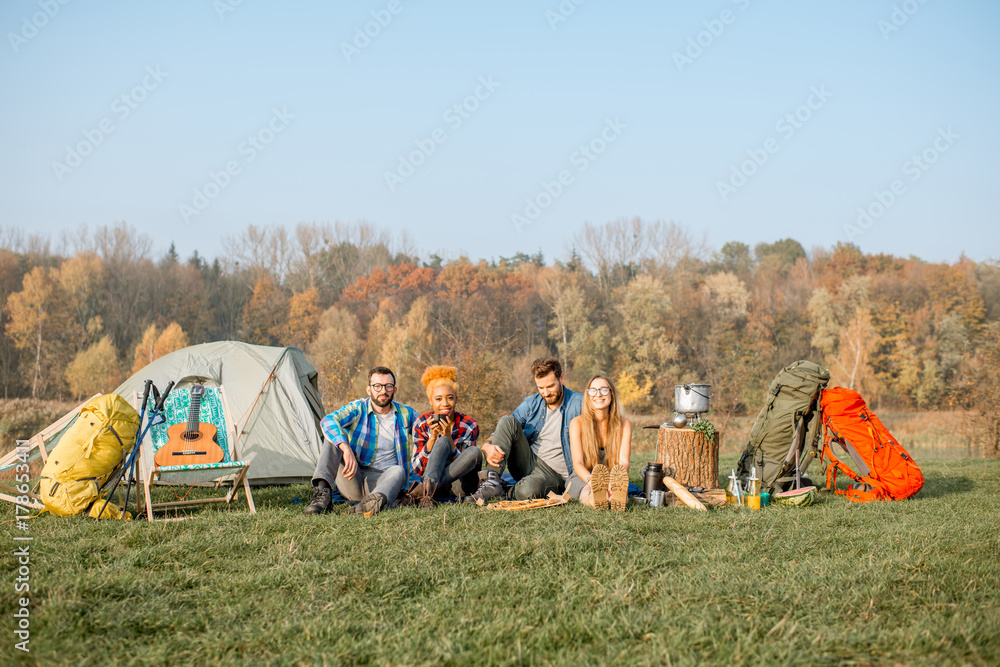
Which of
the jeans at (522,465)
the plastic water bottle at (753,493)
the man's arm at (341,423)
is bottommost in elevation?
the plastic water bottle at (753,493)

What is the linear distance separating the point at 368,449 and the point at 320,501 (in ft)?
2.06

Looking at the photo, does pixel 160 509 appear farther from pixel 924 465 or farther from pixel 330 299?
pixel 330 299

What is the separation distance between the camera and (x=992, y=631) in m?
2.75

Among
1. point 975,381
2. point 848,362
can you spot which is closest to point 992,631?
point 975,381

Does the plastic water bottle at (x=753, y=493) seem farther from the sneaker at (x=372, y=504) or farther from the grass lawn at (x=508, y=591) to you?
the sneaker at (x=372, y=504)

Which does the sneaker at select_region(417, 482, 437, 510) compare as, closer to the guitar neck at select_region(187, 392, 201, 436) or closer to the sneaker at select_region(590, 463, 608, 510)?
the sneaker at select_region(590, 463, 608, 510)

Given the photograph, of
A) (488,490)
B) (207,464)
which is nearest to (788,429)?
(488,490)

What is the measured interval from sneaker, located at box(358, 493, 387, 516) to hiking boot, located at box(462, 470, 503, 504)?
28.6 inches

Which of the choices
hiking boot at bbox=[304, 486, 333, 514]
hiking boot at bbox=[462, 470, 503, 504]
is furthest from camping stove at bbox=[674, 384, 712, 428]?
hiking boot at bbox=[304, 486, 333, 514]

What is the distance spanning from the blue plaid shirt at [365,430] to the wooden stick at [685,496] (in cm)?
208

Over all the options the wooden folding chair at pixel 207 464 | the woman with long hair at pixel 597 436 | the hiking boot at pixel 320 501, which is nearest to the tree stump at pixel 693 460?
the woman with long hair at pixel 597 436

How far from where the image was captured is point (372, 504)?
5.11 metres

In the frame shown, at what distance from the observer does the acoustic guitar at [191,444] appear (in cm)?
589

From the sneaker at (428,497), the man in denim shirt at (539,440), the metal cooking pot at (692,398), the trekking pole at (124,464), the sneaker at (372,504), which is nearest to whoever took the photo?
the trekking pole at (124,464)
